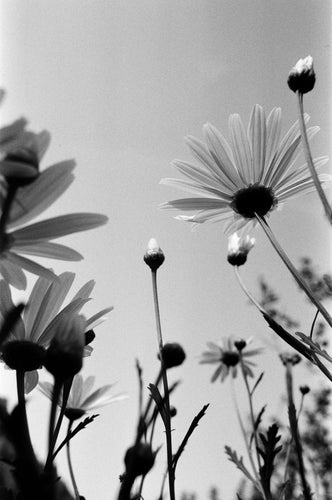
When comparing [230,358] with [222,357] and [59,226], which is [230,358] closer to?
[222,357]

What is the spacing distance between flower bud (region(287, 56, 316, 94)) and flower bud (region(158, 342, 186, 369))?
48 cm

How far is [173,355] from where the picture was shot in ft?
1.41

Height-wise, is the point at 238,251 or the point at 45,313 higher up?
the point at 238,251

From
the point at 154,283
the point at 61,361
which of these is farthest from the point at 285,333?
the point at 61,361

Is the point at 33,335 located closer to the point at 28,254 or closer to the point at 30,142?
the point at 28,254

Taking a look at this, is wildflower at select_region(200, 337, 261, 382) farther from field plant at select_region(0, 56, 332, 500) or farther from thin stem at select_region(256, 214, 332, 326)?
thin stem at select_region(256, 214, 332, 326)

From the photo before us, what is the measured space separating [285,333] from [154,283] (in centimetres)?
25

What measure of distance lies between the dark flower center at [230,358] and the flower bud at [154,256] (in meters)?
1.40

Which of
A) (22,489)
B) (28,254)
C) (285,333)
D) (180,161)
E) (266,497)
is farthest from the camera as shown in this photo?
(180,161)

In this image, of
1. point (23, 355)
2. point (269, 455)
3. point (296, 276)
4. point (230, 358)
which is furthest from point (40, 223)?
point (230, 358)

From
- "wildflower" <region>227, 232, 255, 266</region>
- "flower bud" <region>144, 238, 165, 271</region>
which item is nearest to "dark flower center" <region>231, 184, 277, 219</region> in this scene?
"wildflower" <region>227, 232, 255, 266</region>

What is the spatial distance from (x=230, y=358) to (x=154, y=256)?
1.47 meters

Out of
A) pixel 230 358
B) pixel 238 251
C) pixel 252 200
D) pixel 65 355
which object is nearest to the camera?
pixel 65 355

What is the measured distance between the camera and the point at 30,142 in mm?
300
